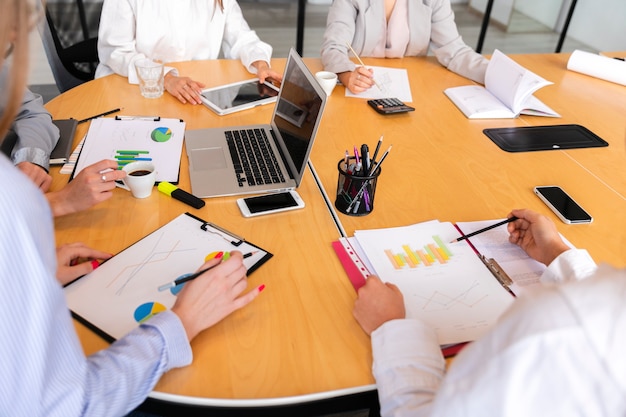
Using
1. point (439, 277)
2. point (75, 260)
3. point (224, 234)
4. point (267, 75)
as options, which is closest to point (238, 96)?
point (267, 75)

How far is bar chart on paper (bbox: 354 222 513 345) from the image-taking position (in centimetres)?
89

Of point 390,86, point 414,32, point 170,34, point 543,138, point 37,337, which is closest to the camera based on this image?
point 37,337

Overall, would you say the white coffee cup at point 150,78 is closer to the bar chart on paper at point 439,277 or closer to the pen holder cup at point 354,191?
the pen holder cup at point 354,191

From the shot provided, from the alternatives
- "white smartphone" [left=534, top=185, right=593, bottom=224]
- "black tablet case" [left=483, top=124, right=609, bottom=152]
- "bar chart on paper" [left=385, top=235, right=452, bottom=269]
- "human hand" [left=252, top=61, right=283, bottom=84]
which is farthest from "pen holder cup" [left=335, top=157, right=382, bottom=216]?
"human hand" [left=252, top=61, right=283, bottom=84]

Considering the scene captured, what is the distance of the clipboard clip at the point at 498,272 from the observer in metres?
0.98

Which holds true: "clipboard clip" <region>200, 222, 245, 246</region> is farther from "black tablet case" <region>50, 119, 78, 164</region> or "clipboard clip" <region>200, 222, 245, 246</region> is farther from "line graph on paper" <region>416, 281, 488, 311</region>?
"black tablet case" <region>50, 119, 78, 164</region>

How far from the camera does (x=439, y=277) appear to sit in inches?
38.7

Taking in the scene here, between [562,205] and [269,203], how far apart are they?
74 centimetres

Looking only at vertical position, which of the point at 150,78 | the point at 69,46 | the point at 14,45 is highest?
the point at 14,45

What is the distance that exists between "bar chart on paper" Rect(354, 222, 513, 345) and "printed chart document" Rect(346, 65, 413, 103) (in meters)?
0.78

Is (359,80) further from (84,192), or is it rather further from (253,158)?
(84,192)

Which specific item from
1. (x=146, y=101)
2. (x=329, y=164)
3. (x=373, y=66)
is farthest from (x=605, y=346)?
(x=373, y=66)

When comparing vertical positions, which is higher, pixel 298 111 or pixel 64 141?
pixel 298 111

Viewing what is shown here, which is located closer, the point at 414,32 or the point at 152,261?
the point at 152,261
